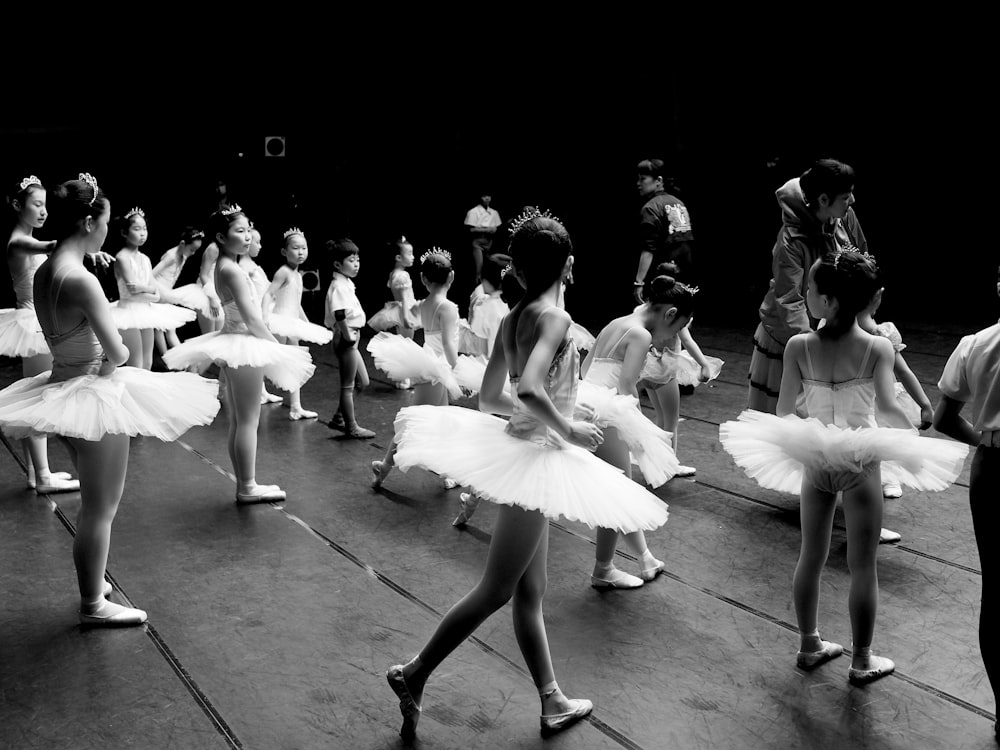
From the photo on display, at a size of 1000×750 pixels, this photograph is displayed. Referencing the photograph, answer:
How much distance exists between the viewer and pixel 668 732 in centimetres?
266

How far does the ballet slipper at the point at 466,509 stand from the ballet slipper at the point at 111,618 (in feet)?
4.97

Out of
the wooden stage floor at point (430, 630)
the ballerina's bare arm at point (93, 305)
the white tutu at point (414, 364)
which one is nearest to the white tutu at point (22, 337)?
the wooden stage floor at point (430, 630)

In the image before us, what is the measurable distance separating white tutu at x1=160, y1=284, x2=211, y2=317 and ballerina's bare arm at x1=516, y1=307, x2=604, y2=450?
5.46 metres

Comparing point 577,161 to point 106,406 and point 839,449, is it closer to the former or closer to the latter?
point 106,406

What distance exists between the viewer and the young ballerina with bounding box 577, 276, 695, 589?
3338 mm

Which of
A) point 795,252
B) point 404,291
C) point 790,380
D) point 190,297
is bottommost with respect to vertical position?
point 190,297

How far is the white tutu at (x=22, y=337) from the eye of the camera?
5059 mm

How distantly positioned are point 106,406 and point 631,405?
1.77 m

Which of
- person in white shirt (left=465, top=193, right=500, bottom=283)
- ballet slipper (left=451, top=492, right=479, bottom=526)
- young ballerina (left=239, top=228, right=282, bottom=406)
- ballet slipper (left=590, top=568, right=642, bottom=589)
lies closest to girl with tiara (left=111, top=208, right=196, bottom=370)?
young ballerina (left=239, top=228, right=282, bottom=406)

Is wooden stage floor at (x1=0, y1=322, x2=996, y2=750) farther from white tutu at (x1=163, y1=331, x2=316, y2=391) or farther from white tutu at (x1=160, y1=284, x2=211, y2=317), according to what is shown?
white tutu at (x1=160, y1=284, x2=211, y2=317)

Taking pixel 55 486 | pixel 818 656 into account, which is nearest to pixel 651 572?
pixel 818 656

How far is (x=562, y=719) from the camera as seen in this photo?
8.72 feet

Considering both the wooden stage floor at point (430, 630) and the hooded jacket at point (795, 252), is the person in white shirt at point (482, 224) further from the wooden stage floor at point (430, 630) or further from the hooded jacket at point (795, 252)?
the hooded jacket at point (795, 252)

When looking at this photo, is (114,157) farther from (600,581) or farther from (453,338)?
(600,581)
